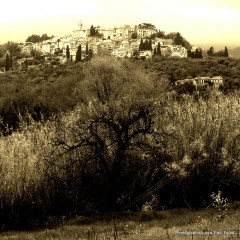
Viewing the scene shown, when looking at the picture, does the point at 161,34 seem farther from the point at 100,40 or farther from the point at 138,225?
the point at 138,225

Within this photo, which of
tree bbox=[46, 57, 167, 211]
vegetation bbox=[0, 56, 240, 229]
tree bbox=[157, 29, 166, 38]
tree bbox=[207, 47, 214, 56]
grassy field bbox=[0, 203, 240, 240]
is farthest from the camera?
tree bbox=[157, 29, 166, 38]

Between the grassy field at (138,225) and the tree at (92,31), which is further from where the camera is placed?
the tree at (92,31)

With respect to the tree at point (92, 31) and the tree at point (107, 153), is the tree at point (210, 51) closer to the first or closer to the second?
the tree at point (92, 31)

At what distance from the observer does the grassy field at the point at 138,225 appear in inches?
375

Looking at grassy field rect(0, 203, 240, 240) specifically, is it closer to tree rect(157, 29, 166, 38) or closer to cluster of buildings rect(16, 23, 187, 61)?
cluster of buildings rect(16, 23, 187, 61)

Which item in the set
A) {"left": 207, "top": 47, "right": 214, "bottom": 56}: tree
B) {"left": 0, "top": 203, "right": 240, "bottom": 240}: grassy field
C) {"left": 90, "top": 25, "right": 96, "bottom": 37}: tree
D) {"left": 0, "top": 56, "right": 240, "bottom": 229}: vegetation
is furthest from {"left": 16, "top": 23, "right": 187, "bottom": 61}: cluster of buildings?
{"left": 0, "top": 203, "right": 240, "bottom": 240}: grassy field

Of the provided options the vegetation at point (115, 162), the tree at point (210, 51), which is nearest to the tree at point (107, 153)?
the vegetation at point (115, 162)

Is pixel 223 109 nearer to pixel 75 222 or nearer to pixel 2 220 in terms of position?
pixel 75 222

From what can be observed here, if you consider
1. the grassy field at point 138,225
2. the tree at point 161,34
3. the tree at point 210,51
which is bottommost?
the grassy field at point 138,225

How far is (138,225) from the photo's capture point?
37.1 ft

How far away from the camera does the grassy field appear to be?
9531 mm

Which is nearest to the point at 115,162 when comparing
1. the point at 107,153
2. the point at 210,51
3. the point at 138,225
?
the point at 107,153

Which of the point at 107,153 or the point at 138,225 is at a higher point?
the point at 107,153

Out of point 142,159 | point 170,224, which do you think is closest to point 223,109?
point 142,159
